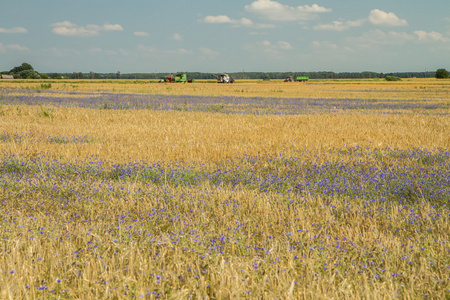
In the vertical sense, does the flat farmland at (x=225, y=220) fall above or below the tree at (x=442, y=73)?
below

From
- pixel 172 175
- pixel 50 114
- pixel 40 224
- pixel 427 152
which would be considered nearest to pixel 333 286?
pixel 40 224

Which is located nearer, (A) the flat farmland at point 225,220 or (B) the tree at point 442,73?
(A) the flat farmland at point 225,220

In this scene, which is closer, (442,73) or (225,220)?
(225,220)

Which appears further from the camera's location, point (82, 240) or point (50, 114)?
point (50, 114)

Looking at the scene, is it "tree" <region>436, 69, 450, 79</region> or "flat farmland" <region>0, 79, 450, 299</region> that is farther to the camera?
"tree" <region>436, 69, 450, 79</region>

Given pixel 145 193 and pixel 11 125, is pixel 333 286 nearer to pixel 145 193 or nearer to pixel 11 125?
pixel 145 193

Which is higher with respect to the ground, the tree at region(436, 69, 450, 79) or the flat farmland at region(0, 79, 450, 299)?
the tree at region(436, 69, 450, 79)

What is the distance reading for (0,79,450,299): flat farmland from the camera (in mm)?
2963

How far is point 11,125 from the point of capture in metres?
12.0

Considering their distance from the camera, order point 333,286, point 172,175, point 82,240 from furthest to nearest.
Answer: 1. point 172,175
2. point 82,240
3. point 333,286

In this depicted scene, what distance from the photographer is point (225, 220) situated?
4.29m

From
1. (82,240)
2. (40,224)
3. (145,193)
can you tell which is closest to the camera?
(82,240)

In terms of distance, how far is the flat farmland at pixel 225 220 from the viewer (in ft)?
9.72

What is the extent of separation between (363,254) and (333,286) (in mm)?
786
